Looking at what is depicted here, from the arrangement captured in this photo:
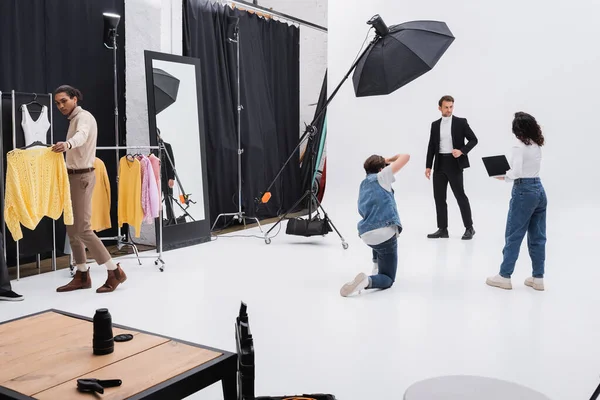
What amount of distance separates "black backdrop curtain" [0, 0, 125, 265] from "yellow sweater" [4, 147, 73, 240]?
461mm

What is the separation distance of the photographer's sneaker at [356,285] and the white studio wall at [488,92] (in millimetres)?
4236

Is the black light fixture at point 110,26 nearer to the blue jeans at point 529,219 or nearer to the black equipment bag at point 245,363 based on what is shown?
the blue jeans at point 529,219

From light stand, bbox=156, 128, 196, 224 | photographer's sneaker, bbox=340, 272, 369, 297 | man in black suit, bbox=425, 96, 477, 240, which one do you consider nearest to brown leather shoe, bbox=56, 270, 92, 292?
light stand, bbox=156, 128, 196, 224

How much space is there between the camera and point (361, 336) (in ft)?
11.1

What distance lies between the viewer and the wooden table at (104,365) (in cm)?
177

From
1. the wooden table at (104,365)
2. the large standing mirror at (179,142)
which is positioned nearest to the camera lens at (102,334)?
the wooden table at (104,365)

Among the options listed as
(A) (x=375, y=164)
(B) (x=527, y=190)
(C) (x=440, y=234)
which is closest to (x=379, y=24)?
(A) (x=375, y=164)

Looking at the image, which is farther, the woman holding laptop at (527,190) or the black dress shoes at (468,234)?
the black dress shoes at (468,234)

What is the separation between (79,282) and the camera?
4363mm

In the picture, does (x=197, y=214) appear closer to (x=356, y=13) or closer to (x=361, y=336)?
(x=361, y=336)

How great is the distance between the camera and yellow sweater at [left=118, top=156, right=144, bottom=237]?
5.12m

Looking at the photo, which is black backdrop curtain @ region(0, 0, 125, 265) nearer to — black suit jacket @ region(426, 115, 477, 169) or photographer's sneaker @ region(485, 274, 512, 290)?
black suit jacket @ region(426, 115, 477, 169)

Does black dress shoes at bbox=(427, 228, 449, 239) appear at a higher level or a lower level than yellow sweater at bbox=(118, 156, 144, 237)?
lower

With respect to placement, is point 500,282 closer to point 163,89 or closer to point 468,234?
point 468,234
